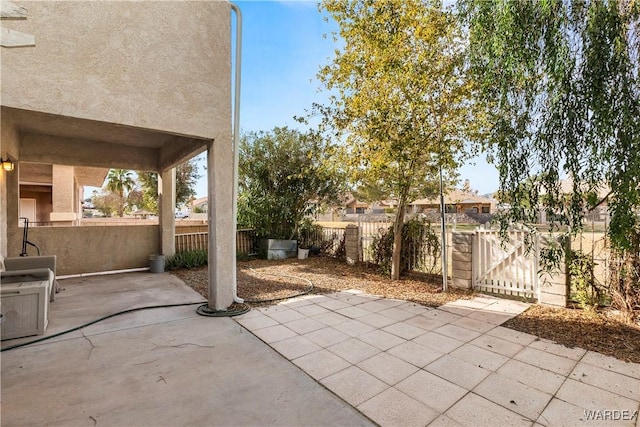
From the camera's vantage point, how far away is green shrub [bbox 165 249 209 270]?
27.8ft

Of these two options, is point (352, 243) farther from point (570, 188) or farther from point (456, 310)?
point (570, 188)

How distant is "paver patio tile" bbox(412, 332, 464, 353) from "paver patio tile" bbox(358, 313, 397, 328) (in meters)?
0.59

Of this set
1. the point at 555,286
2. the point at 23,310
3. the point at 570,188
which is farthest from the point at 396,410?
the point at 23,310

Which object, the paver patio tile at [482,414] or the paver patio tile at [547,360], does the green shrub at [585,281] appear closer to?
the paver patio tile at [547,360]

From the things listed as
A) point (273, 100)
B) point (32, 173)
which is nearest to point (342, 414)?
point (273, 100)

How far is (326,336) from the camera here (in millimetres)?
3992

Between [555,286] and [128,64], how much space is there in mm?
7439

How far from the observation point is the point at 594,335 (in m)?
3.96

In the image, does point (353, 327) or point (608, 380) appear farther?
point (353, 327)

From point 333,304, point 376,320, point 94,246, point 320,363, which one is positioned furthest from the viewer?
point 94,246

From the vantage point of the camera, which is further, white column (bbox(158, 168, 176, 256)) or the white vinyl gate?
white column (bbox(158, 168, 176, 256))

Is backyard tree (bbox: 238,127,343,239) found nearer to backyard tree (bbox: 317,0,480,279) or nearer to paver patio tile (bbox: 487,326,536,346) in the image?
backyard tree (bbox: 317,0,480,279)

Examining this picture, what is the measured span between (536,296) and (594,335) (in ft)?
4.48

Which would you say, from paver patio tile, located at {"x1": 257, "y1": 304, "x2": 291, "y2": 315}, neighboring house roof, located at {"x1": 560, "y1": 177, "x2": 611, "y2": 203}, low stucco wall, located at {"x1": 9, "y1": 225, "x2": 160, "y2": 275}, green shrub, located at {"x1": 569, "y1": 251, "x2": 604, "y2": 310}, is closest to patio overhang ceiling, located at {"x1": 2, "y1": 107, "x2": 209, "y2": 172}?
low stucco wall, located at {"x1": 9, "y1": 225, "x2": 160, "y2": 275}
